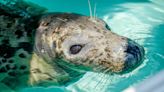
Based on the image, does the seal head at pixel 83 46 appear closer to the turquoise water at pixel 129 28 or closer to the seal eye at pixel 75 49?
the seal eye at pixel 75 49

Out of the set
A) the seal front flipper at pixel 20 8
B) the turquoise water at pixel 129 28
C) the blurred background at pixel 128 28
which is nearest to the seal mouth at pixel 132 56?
the seal front flipper at pixel 20 8

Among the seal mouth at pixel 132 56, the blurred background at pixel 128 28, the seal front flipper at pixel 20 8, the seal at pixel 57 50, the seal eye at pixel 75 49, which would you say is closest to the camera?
the seal mouth at pixel 132 56

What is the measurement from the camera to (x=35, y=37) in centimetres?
306

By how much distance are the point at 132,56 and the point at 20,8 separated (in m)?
1.33

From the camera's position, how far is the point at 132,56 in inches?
95.4

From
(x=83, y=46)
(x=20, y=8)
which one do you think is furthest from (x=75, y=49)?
(x=20, y=8)

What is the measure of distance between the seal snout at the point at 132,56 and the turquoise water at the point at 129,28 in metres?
1.88

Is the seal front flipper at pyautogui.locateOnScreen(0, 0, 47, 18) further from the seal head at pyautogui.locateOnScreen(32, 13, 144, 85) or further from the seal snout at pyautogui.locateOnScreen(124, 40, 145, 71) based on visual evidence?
the seal snout at pyautogui.locateOnScreen(124, 40, 145, 71)

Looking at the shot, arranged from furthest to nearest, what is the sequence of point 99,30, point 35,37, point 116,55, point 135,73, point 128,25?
1. point 128,25
2. point 135,73
3. point 35,37
4. point 99,30
5. point 116,55

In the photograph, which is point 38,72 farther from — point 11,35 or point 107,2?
point 107,2

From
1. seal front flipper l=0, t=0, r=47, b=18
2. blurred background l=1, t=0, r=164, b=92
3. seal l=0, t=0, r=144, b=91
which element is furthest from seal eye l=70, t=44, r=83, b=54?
blurred background l=1, t=0, r=164, b=92

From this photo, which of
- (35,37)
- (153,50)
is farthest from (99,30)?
(153,50)

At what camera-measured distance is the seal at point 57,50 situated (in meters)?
2.55

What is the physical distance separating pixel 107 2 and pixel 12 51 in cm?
311
